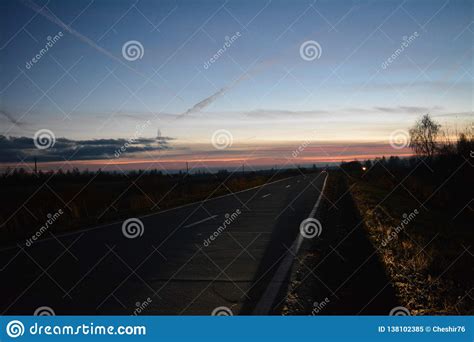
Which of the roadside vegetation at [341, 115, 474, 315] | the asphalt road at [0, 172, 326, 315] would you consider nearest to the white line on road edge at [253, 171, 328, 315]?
the asphalt road at [0, 172, 326, 315]

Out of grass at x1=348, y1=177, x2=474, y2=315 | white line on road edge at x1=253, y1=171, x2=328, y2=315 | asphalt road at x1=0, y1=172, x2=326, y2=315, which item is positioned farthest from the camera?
grass at x1=348, y1=177, x2=474, y2=315

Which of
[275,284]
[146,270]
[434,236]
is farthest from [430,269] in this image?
[434,236]

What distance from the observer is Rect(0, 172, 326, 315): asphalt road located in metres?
5.25

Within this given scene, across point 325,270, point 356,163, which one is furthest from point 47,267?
point 356,163

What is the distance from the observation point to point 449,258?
9.99m

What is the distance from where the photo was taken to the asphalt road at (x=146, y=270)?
17.2 ft

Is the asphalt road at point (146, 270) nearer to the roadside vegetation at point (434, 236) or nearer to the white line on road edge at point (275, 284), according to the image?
the white line on road edge at point (275, 284)

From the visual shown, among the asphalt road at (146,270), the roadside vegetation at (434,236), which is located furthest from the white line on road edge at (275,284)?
the roadside vegetation at (434,236)

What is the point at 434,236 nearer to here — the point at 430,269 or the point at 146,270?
the point at 430,269

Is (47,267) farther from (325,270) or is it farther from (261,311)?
(325,270)

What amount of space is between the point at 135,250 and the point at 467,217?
16.5m

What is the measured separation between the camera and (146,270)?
7078 millimetres

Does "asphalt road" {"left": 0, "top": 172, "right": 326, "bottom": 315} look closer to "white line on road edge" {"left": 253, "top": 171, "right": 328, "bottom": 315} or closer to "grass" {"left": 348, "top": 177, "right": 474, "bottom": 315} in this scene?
"white line on road edge" {"left": 253, "top": 171, "right": 328, "bottom": 315}

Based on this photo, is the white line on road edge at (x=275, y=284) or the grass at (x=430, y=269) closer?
the white line on road edge at (x=275, y=284)
